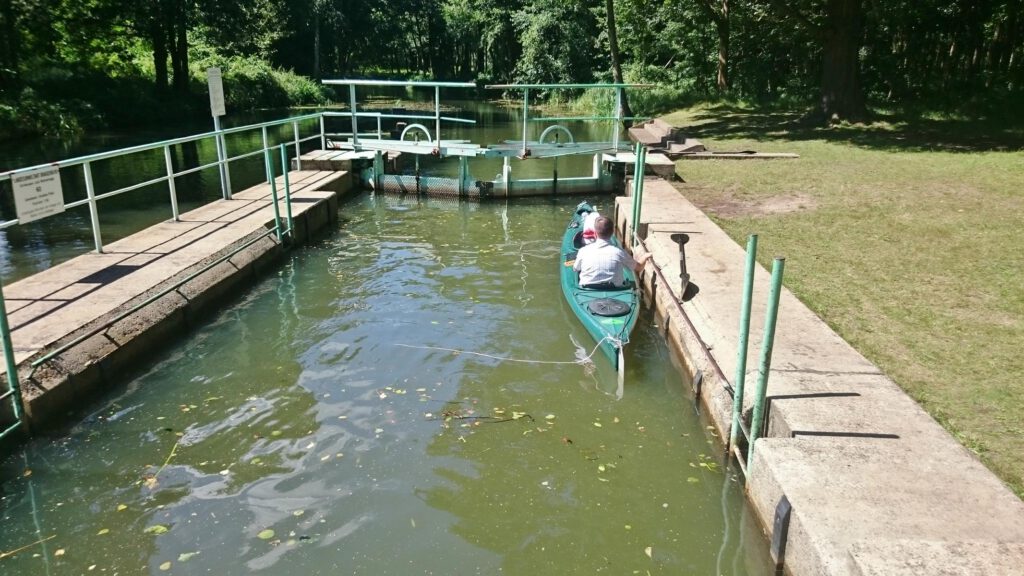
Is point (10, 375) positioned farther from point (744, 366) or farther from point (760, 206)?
point (760, 206)

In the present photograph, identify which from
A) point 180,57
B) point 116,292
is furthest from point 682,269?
point 180,57

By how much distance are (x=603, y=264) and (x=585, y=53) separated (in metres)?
42.8

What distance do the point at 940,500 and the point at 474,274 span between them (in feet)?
24.9

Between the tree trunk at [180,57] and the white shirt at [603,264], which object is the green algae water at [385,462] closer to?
the white shirt at [603,264]

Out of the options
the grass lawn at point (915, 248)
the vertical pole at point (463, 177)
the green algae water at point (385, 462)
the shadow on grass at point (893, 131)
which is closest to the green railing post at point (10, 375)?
the green algae water at point (385, 462)

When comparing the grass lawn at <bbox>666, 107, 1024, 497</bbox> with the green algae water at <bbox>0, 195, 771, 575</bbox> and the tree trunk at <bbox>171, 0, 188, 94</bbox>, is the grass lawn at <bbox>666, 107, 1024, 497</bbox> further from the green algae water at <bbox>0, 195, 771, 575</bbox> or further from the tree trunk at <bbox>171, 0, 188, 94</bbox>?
the tree trunk at <bbox>171, 0, 188, 94</bbox>

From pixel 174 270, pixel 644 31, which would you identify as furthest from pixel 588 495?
pixel 644 31

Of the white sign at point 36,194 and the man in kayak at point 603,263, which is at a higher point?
the white sign at point 36,194

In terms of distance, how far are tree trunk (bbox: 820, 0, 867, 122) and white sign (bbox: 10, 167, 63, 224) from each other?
22699 millimetres

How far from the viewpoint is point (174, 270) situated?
865 cm

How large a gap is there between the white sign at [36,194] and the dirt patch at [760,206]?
9.80 metres

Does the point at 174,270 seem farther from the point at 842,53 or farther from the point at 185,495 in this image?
the point at 842,53

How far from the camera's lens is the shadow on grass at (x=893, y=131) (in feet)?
64.9

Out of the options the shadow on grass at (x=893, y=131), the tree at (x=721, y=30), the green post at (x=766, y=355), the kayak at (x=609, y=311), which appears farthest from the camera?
the tree at (x=721, y=30)
